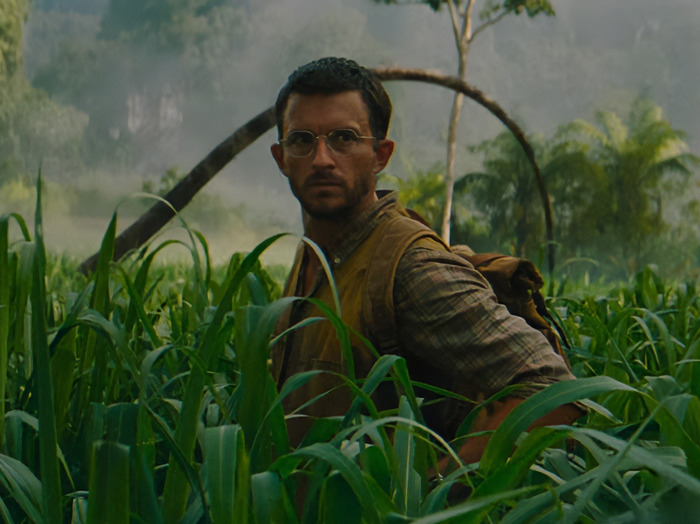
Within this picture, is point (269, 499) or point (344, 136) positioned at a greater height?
point (344, 136)

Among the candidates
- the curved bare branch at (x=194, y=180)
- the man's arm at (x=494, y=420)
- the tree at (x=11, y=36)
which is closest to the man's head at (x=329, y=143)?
the man's arm at (x=494, y=420)

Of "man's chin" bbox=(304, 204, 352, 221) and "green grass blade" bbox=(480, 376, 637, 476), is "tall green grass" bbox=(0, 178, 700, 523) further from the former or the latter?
"man's chin" bbox=(304, 204, 352, 221)

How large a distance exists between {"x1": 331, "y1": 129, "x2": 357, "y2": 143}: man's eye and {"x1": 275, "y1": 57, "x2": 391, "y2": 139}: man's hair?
2.2 inches

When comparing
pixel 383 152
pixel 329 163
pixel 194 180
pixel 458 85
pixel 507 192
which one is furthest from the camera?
pixel 507 192

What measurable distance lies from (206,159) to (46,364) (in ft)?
11.0

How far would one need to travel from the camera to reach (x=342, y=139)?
1.29m

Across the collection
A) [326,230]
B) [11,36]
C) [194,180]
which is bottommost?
[326,230]

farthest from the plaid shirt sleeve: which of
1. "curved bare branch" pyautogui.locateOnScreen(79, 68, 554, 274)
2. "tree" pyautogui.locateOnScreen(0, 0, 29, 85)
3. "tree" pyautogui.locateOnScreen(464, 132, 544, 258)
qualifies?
"tree" pyautogui.locateOnScreen(464, 132, 544, 258)

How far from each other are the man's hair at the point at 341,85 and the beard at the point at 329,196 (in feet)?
0.39

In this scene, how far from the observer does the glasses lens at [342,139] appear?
1281 mm

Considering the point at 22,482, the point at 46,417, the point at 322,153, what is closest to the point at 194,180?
the point at 322,153

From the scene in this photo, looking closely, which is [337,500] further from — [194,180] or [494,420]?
[194,180]

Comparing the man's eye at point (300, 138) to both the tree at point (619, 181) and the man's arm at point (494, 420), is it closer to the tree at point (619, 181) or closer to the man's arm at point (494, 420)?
the man's arm at point (494, 420)

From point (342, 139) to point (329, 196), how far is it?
0.28 ft
